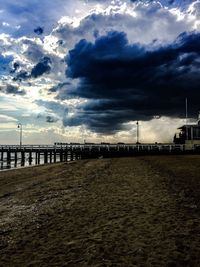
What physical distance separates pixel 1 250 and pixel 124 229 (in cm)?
283

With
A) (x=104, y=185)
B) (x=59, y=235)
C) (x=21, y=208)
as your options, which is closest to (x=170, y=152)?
(x=104, y=185)

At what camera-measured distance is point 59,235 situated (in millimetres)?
7918

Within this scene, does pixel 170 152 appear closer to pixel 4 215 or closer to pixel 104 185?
pixel 104 185

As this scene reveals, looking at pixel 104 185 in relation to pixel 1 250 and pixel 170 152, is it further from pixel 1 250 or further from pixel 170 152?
pixel 170 152

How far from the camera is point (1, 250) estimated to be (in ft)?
23.6

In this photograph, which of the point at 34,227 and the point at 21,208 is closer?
the point at 34,227

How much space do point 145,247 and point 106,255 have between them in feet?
2.78

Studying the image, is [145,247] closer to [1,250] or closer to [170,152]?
[1,250]

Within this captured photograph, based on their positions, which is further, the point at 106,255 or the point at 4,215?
the point at 4,215

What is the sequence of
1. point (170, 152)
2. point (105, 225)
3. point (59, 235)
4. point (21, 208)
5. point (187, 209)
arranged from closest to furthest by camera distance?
1. point (59, 235)
2. point (105, 225)
3. point (187, 209)
4. point (21, 208)
5. point (170, 152)

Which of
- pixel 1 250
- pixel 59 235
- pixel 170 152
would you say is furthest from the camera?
pixel 170 152

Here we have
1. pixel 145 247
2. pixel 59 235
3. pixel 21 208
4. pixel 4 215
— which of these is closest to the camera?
pixel 145 247

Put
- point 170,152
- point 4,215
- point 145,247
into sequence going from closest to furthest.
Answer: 1. point 145,247
2. point 4,215
3. point 170,152

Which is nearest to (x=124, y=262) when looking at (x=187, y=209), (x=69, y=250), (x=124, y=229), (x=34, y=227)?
(x=69, y=250)
